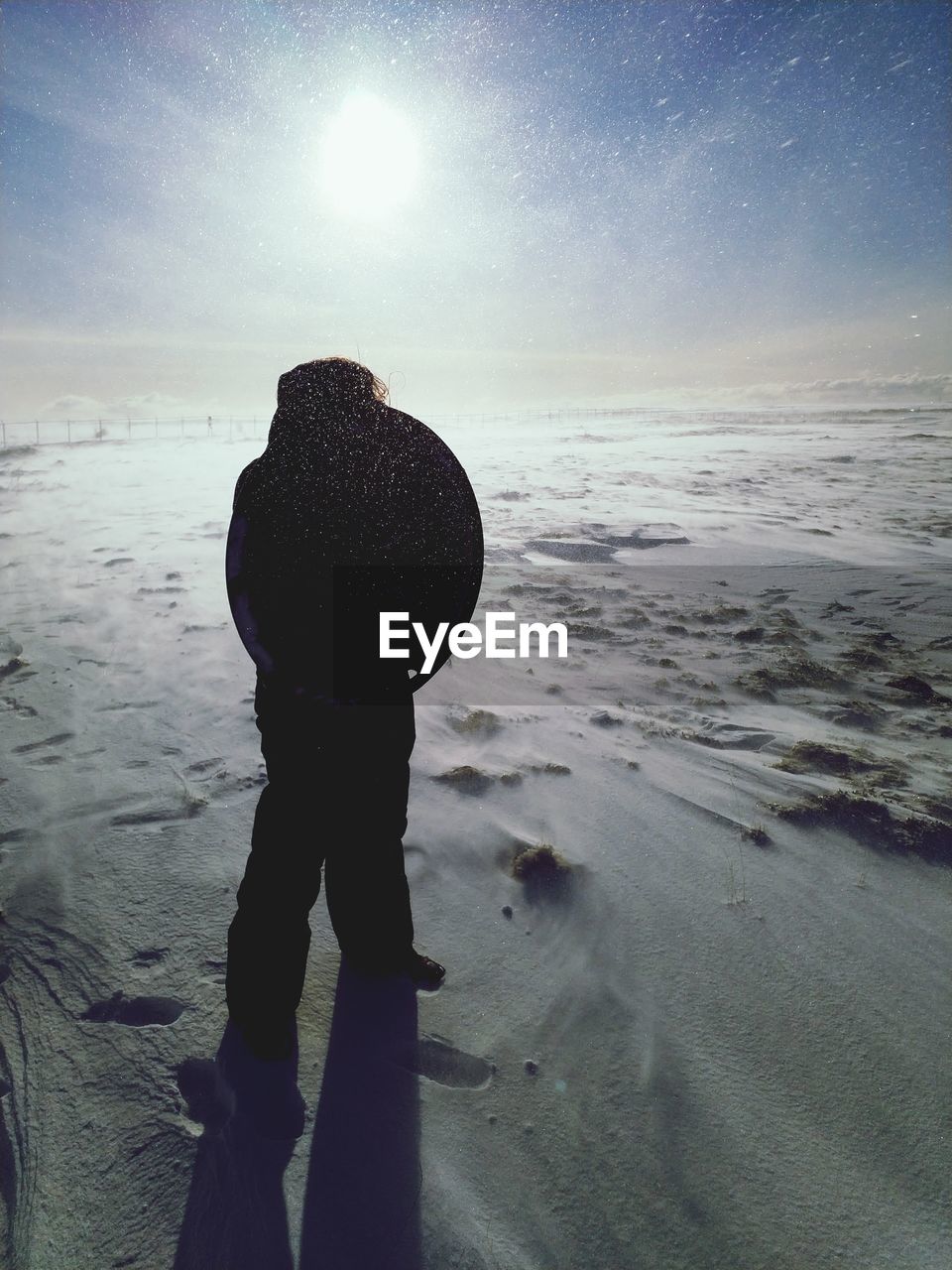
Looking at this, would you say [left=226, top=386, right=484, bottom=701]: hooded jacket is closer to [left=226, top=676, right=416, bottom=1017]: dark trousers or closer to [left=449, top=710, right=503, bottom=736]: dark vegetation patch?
[left=226, top=676, right=416, bottom=1017]: dark trousers

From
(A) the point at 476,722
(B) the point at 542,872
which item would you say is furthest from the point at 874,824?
(A) the point at 476,722

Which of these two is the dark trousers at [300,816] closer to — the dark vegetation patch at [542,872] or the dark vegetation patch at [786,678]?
the dark vegetation patch at [542,872]

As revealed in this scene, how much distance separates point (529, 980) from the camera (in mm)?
1956

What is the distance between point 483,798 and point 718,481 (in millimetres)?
12316

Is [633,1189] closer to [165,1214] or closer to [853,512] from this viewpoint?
[165,1214]

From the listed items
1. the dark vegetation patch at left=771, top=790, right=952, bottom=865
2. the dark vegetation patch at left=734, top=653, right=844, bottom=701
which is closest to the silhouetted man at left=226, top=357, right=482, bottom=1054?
the dark vegetation patch at left=771, top=790, right=952, bottom=865

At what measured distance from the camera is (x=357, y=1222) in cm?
136

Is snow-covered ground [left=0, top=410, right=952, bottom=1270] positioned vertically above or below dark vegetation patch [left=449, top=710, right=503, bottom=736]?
below

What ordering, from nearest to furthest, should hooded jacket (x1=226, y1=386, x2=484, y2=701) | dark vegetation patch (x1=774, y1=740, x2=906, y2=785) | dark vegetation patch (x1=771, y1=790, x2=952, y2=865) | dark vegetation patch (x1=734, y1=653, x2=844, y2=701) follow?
hooded jacket (x1=226, y1=386, x2=484, y2=701), dark vegetation patch (x1=771, y1=790, x2=952, y2=865), dark vegetation patch (x1=774, y1=740, x2=906, y2=785), dark vegetation patch (x1=734, y1=653, x2=844, y2=701)

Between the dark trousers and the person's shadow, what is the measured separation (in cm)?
18

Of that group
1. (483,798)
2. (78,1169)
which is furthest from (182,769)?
(78,1169)

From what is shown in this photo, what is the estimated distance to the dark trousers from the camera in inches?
62.8

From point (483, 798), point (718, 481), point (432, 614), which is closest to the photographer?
point (432, 614)

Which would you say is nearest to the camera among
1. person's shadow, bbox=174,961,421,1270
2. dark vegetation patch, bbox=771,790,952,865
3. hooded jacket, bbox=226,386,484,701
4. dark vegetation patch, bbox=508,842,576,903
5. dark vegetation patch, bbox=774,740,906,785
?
person's shadow, bbox=174,961,421,1270
